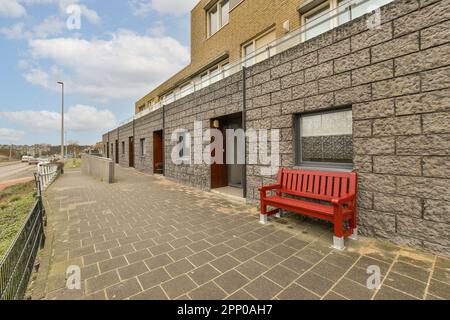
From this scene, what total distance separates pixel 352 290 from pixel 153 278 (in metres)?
2.26

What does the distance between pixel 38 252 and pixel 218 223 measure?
304 cm

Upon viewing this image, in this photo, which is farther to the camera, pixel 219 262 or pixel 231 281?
pixel 219 262

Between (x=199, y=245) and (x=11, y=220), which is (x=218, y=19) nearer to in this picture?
(x=199, y=245)

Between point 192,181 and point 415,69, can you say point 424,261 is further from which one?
point 192,181

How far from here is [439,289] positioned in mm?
2225

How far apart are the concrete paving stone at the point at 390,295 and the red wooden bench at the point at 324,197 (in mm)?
943

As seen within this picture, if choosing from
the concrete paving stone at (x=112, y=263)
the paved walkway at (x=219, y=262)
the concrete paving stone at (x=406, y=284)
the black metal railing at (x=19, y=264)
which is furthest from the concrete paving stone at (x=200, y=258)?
the concrete paving stone at (x=406, y=284)

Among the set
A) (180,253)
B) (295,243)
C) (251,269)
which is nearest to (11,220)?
(180,253)

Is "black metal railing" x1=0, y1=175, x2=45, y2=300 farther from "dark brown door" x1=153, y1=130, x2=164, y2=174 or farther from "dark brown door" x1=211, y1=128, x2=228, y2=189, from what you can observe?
"dark brown door" x1=153, y1=130, x2=164, y2=174

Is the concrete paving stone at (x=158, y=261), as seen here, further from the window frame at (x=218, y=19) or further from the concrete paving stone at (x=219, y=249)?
the window frame at (x=218, y=19)

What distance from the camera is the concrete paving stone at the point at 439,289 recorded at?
214 centimetres

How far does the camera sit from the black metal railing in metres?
1.95

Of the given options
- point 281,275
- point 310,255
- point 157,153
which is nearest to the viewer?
point 281,275

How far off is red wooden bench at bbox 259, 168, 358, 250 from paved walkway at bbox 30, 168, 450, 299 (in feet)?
0.99
